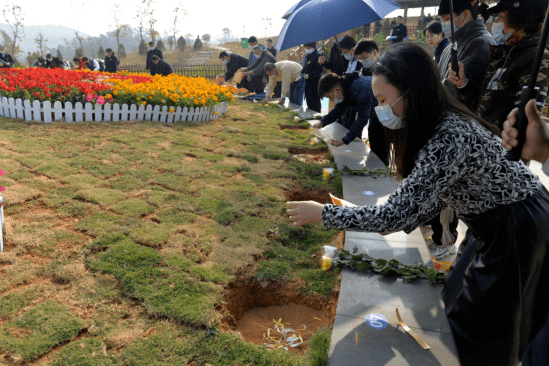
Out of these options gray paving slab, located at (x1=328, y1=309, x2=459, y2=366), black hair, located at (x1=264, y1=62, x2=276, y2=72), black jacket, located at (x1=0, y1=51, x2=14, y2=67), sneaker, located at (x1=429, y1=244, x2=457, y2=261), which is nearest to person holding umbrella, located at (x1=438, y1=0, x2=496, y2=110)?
sneaker, located at (x1=429, y1=244, x2=457, y2=261)

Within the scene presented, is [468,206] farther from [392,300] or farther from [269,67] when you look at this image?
[269,67]

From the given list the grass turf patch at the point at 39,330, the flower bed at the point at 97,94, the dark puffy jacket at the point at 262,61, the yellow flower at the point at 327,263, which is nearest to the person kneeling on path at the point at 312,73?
the dark puffy jacket at the point at 262,61

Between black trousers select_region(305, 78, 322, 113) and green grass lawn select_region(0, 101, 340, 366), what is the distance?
4.57 metres

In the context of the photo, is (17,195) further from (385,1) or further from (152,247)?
(385,1)

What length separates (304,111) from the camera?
32.4 feet

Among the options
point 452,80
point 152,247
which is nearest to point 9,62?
point 152,247

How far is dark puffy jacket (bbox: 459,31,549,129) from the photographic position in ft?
9.20

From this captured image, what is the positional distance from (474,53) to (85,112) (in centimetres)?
643

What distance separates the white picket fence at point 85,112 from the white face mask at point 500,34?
20.0ft

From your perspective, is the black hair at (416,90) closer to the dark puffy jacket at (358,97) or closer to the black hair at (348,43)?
the dark puffy jacket at (358,97)

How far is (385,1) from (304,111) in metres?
3.83

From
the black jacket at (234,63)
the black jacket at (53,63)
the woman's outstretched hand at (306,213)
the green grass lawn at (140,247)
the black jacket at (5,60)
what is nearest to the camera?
the woman's outstretched hand at (306,213)

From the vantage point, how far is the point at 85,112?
704cm

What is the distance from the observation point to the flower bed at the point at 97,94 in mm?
6957
